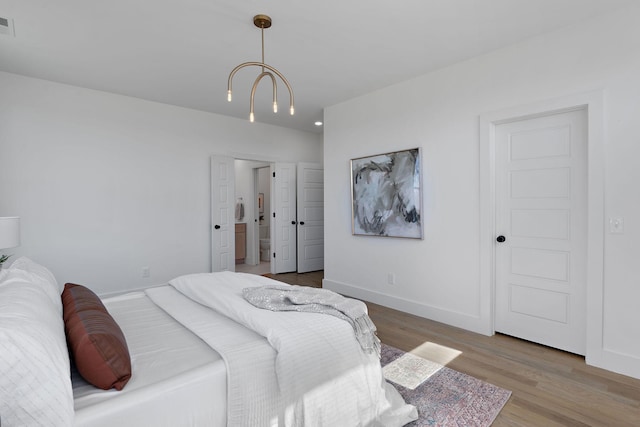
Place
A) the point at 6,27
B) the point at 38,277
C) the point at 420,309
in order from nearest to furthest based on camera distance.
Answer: the point at 38,277, the point at 6,27, the point at 420,309

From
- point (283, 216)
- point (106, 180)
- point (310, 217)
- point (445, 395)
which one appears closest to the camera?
point (445, 395)

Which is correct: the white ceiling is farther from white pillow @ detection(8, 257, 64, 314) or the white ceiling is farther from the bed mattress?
the bed mattress

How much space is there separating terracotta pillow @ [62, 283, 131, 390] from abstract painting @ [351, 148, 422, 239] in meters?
3.06

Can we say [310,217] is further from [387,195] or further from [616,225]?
[616,225]

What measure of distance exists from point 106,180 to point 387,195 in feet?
11.8

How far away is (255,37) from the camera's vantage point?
2.88 m

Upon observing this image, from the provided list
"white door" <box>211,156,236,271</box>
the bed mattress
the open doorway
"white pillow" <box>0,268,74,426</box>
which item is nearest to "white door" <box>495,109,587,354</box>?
the bed mattress

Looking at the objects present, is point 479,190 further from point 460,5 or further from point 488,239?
point 460,5

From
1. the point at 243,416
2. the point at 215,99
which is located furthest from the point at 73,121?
the point at 243,416

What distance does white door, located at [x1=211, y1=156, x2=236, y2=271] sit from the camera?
5.11 metres

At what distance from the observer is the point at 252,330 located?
67.1 inches

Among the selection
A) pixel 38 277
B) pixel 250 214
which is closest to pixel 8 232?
pixel 38 277

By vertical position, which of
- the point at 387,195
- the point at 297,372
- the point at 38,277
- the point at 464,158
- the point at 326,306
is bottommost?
the point at 297,372

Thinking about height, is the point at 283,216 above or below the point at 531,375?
above
